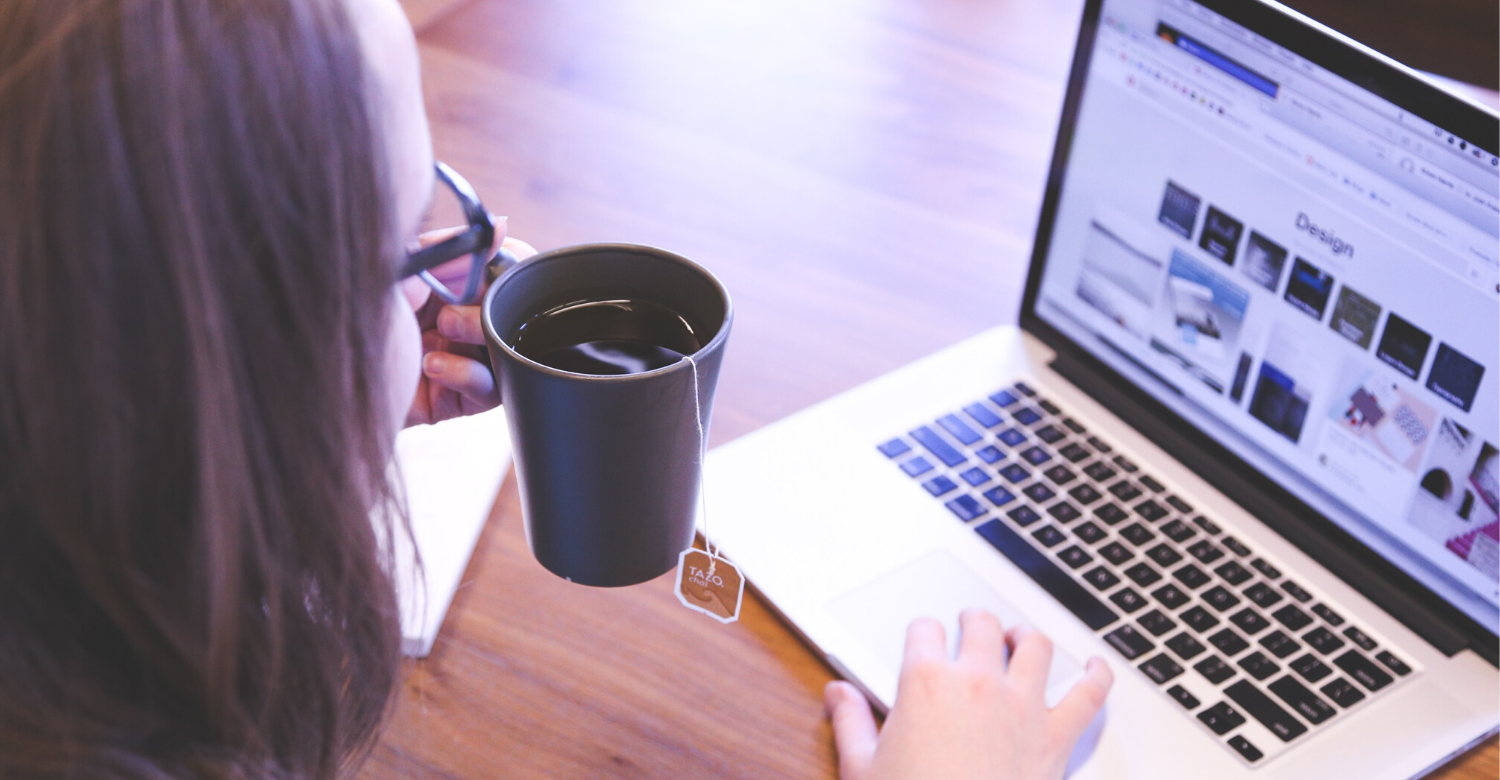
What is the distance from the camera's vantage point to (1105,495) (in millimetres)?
790

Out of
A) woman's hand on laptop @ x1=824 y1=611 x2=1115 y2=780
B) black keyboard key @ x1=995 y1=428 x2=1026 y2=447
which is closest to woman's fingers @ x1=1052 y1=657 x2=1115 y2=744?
woman's hand on laptop @ x1=824 y1=611 x2=1115 y2=780

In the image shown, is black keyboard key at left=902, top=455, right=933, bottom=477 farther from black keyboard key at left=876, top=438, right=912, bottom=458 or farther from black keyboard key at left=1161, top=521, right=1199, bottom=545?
black keyboard key at left=1161, top=521, right=1199, bottom=545

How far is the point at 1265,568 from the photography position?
0.74 meters

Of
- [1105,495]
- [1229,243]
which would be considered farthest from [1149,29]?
[1105,495]

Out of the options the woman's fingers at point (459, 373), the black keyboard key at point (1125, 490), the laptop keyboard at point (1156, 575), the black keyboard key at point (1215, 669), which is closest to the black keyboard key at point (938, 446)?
the laptop keyboard at point (1156, 575)

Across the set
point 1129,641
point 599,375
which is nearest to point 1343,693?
point 1129,641

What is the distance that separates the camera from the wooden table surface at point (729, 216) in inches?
25.9

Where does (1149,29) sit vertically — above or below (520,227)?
above

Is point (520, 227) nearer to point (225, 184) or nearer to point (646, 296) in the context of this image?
point (646, 296)

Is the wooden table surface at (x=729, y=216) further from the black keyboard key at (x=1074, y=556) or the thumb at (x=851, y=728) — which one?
the black keyboard key at (x=1074, y=556)

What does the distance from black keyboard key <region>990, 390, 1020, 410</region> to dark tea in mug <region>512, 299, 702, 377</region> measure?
0.43 m

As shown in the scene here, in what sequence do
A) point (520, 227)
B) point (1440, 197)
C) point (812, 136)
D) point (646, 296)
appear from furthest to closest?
point (812, 136) → point (520, 227) → point (1440, 197) → point (646, 296)

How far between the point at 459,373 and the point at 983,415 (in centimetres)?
39

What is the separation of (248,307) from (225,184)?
42 millimetres
